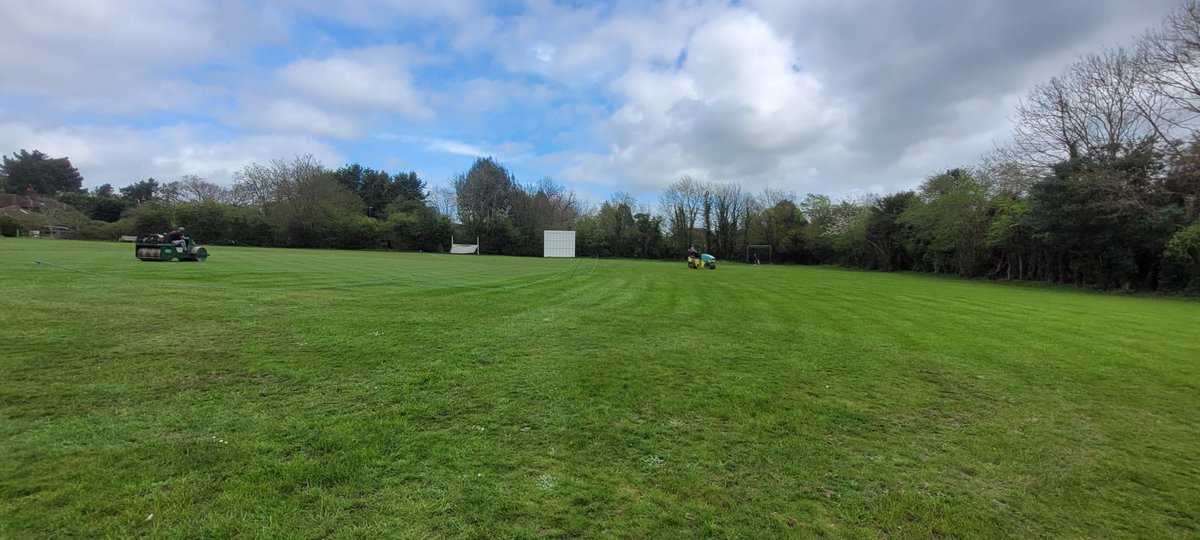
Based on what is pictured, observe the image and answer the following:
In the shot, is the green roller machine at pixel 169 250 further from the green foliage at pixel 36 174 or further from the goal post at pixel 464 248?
the green foliage at pixel 36 174

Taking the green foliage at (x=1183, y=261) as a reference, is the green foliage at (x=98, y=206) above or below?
above

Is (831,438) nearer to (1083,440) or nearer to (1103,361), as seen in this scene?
(1083,440)

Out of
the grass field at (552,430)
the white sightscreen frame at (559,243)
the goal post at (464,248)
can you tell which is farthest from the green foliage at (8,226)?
the grass field at (552,430)

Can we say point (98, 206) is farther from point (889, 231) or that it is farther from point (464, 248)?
point (889, 231)

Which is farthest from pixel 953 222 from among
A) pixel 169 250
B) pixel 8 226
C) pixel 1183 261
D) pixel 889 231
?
pixel 8 226

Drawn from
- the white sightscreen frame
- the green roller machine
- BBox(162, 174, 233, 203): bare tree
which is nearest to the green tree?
the white sightscreen frame

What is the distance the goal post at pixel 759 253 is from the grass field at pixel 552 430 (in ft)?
177

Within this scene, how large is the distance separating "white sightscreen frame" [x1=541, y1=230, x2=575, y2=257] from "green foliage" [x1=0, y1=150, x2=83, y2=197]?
216 ft

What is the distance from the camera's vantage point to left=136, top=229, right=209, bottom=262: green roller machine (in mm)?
16375

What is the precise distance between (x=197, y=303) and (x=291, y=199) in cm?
5212

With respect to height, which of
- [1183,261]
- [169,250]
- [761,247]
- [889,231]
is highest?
[889,231]

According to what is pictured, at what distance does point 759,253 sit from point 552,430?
6296 cm

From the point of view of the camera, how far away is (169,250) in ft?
54.9

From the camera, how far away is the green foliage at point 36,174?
210 ft
